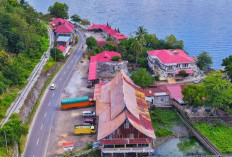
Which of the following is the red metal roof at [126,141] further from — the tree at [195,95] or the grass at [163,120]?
the tree at [195,95]

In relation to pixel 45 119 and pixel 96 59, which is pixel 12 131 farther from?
pixel 96 59

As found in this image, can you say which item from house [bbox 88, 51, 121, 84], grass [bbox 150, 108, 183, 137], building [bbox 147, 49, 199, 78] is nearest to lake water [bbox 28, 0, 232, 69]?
building [bbox 147, 49, 199, 78]

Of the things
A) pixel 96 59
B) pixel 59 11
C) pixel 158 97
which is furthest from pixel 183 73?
pixel 59 11

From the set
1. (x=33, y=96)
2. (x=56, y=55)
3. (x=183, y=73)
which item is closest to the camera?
(x=33, y=96)

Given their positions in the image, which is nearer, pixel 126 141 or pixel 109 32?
pixel 126 141

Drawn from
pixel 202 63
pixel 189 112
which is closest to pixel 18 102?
pixel 189 112

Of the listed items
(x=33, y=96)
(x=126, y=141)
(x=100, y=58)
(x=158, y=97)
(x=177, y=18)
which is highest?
(x=177, y=18)
